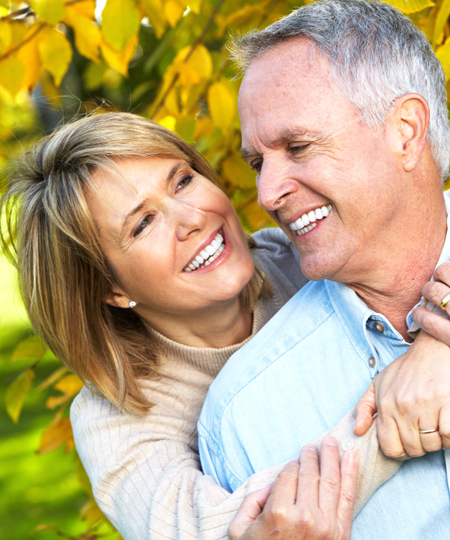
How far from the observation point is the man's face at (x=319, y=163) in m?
1.67

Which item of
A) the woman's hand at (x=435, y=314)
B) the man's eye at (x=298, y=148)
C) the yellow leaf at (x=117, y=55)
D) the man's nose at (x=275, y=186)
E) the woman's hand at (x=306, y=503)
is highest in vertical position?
the yellow leaf at (x=117, y=55)

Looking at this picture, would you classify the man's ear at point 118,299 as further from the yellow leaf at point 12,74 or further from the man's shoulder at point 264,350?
the yellow leaf at point 12,74

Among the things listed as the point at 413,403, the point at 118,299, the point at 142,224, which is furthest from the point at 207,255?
the point at 413,403

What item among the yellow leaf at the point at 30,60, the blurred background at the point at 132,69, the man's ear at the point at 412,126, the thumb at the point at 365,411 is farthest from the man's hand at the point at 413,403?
the yellow leaf at the point at 30,60

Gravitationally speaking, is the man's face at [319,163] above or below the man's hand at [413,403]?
above

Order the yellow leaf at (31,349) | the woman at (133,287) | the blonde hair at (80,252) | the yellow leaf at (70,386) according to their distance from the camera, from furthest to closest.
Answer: the yellow leaf at (70,386) → the yellow leaf at (31,349) → the blonde hair at (80,252) → the woman at (133,287)

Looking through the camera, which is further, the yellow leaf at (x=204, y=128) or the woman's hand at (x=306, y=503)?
the yellow leaf at (x=204, y=128)

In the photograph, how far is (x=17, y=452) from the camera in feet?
16.1

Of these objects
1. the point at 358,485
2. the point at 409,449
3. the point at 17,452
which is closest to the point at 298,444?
the point at 358,485

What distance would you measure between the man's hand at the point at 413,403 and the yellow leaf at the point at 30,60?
1.46 metres

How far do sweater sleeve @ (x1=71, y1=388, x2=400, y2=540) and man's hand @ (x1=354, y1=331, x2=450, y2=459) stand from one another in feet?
0.17

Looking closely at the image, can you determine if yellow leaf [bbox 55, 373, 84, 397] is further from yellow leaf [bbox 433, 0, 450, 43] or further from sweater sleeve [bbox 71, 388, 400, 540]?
yellow leaf [bbox 433, 0, 450, 43]

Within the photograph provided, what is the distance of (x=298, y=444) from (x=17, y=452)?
378cm

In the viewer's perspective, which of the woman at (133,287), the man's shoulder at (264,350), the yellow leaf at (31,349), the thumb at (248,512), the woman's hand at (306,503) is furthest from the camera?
the yellow leaf at (31,349)
